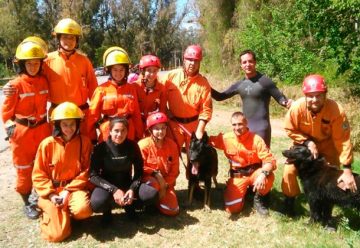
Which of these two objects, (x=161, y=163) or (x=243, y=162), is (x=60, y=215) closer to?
(x=161, y=163)

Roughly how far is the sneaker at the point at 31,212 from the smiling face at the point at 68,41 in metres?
2.16

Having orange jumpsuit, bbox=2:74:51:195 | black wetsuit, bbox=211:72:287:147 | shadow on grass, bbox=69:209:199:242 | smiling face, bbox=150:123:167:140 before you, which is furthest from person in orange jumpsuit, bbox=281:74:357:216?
orange jumpsuit, bbox=2:74:51:195

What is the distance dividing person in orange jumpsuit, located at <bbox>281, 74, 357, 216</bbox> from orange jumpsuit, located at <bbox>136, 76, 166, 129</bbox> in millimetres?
1776

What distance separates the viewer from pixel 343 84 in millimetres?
11797

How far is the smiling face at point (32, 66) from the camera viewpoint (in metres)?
5.12

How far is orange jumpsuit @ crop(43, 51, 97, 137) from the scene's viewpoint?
540 centimetres

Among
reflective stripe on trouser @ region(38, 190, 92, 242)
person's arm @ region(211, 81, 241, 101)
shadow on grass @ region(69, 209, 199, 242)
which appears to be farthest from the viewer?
person's arm @ region(211, 81, 241, 101)

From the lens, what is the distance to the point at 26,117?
17.0ft

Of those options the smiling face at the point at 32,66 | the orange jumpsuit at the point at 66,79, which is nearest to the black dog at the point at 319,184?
the orange jumpsuit at the point at 66,79

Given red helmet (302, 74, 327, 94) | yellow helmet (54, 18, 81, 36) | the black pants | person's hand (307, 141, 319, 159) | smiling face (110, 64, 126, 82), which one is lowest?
the black pants

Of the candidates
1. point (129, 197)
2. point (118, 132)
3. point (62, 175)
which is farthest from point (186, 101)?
point (62, 175)

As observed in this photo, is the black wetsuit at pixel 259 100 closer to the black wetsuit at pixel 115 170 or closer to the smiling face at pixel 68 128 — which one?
the black wetsuit at pixel 115 170

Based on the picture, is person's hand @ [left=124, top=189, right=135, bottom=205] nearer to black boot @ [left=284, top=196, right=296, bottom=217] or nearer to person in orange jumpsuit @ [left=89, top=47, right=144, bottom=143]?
person in orange jumpsuit @ [left=89, top=47, right=144, bottom=143]

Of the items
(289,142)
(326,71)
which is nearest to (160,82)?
(289,142)
